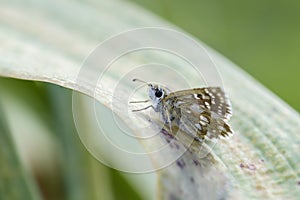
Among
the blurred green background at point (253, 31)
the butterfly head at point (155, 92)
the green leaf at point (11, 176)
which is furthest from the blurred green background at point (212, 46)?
the butterfly head at point (155, 92)

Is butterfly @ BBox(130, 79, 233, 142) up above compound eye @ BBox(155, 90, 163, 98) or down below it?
below

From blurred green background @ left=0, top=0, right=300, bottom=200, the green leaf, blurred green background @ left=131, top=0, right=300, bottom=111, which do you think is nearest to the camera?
the green leaf

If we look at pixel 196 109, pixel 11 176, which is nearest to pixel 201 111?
pixel 196 109

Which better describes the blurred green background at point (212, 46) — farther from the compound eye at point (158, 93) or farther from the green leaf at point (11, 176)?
the compound eye at point (158, 93)

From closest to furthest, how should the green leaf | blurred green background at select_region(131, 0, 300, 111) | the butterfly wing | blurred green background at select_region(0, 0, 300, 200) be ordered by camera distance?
1. the butterfly wing
2. the green leaf
3. blurred green background at select_region(0, 0, 300, 200)
4. blurred green background at select_region(131, 0, 300, 111)

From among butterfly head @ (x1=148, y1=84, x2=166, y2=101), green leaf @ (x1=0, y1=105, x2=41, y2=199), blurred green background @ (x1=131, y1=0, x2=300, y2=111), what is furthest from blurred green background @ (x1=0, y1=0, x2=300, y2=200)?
butterfly head @ (x1=148, y1=84, x2=166, y2=101)

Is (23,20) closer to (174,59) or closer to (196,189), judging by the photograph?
(174,59)

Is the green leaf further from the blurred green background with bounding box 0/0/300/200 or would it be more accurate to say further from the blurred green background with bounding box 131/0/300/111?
the blurred green background with bounding box 131/0/300/111

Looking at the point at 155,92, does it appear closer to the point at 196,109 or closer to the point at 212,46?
the point at 196,109

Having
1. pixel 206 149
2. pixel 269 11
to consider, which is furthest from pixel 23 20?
pixel 269 11
